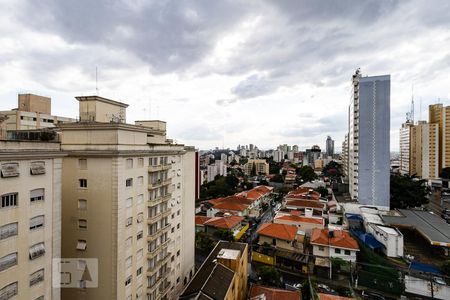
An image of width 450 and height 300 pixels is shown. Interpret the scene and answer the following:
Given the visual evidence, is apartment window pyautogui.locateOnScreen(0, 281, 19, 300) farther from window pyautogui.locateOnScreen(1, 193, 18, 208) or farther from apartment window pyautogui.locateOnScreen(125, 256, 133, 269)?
apartment window pyautogui.locateOnScreen(125, 256, 133, 269)

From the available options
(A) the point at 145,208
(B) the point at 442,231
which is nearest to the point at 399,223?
(B) the point at 442,231

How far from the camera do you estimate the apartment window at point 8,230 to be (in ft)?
32.0

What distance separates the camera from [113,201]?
14711 millimetres

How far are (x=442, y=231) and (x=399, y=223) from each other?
15.6 feet

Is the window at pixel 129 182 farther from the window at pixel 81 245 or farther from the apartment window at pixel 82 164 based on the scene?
the window at pixel 81 245

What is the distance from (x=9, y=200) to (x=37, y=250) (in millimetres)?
2708

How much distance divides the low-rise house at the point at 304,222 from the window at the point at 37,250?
32.9 metres

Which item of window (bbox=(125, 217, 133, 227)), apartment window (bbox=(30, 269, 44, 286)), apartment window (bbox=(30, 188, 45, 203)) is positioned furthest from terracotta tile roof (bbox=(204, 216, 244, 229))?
apartment window (bbox=(30, 188, 45, 203))

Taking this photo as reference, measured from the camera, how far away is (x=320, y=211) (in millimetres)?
43625

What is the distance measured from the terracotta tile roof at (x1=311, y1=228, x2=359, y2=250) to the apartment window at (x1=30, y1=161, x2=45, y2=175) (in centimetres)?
2908

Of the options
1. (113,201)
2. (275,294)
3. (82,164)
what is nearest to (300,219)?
(275,294)

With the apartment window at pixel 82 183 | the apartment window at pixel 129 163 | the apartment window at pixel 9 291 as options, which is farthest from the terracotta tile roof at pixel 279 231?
the apartment window at pixel 9 291

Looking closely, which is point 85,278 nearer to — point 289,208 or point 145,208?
point 145,208

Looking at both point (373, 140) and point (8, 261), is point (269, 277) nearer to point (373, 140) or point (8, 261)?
point (8, 261)
